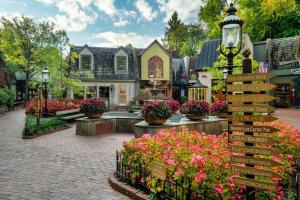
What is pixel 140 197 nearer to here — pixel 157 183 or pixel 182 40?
pixel 157 183

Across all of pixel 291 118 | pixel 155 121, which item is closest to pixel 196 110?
pixel 155 121

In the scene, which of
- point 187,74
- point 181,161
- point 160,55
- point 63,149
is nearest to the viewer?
point 181,161

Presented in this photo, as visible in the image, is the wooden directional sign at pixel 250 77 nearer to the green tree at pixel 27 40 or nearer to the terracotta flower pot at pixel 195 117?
the terracotta flower pot at pixel 195 117

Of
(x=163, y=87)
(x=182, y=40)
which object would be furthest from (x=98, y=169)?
(x=182, y=40)

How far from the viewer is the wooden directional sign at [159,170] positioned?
4.51 meters

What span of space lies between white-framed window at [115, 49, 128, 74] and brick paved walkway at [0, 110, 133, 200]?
20032 millimetres

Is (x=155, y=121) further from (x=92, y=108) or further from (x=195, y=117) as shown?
(x=92, y=108)

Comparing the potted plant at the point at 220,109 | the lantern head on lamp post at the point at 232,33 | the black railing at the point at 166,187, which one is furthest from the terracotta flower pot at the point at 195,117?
the black railing at the point at 166,187

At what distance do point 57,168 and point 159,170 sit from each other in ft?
12.7

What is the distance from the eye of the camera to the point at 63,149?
9.82 meters

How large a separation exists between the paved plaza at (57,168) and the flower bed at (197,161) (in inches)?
37.3

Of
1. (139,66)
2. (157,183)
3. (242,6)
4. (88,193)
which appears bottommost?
(88,193)

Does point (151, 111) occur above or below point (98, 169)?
above

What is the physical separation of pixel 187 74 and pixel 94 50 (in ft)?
41.9
